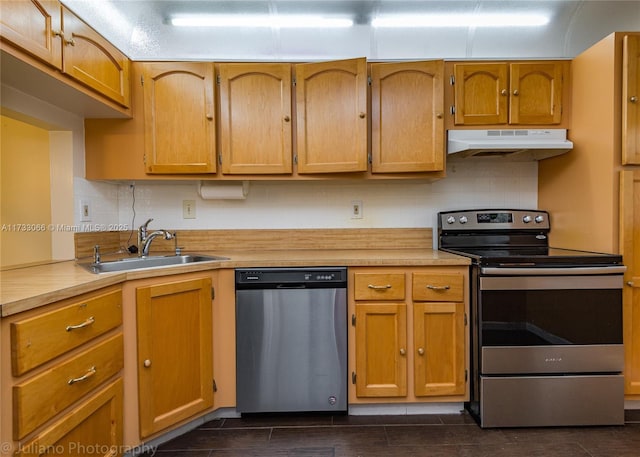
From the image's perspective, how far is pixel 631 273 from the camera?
74.0 inches

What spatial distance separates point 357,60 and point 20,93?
1.69 metres

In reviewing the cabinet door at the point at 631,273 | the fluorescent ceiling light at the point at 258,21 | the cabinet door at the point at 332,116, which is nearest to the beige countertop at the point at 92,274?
the cabinet door at the point at 332,116

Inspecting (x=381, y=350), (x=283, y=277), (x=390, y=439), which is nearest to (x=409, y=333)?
(x=381, y=350)

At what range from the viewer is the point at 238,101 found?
2.12 meters

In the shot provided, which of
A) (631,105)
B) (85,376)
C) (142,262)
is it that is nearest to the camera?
(85,376)

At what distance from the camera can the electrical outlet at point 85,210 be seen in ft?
6.95

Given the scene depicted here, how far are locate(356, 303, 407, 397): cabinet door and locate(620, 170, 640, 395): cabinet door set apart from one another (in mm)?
1162

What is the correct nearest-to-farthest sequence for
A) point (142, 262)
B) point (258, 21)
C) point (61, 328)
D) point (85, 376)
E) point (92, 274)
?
point (61, 328)
point (85, 376)
point (92, 274)
point (142, 262)
point (258, 21)

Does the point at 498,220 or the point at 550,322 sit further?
the point at 498,220

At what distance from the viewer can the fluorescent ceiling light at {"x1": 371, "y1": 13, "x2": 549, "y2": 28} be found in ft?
7.30

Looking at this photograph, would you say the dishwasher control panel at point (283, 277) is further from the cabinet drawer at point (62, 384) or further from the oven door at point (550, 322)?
the oven door at point (550, 322)

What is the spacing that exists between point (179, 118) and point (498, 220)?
2.10m

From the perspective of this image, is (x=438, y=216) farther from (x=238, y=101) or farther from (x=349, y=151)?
(x=238, y=101)

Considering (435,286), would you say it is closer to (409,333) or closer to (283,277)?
(409,333)
